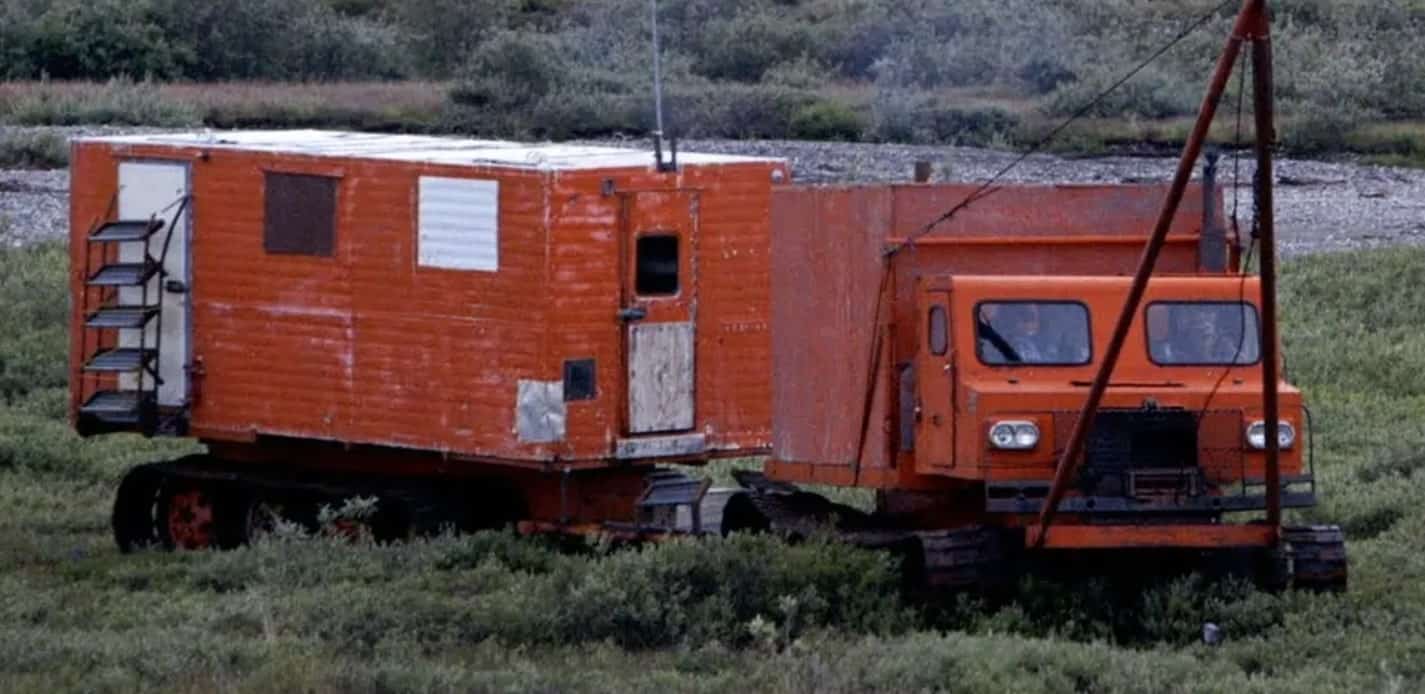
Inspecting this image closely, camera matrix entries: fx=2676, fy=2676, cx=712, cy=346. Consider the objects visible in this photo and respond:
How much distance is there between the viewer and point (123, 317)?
15719 millimetres

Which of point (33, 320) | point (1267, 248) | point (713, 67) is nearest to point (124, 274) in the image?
point (1267, 248)

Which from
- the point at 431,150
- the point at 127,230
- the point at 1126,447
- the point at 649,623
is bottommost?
the point at 649,623

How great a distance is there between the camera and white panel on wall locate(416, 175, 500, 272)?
14633 mm

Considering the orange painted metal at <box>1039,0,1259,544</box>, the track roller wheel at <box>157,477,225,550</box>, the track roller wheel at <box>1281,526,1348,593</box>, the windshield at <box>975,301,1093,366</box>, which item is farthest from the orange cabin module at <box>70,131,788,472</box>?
the track roller wheel at <box>1281,526,1348,593</box>

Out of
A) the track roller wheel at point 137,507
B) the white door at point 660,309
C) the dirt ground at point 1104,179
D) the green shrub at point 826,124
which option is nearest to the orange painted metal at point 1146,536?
the white door at point 660,309

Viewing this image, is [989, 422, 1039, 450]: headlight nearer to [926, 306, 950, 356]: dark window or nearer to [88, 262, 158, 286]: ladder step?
[926, 306, 950, 356]: dark window

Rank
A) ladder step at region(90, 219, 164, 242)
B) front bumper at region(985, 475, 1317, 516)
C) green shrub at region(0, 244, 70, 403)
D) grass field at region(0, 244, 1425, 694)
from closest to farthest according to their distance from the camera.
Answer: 1. grass field at region(0, 244, 1425, 694)
2. front bumper at region(985, 475, 1317, 516)
3. ladder step at region(90, 219, 164, 242)
4. green shrub at region(0, 244, 70, 403)

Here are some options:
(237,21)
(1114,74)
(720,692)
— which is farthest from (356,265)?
(237,21)

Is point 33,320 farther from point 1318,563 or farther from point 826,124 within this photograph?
point 826,124

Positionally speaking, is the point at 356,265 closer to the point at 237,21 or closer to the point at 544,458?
the point at 544,458

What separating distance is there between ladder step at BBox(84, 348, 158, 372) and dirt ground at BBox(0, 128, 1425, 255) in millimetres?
14105

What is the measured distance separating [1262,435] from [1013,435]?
3.92ft

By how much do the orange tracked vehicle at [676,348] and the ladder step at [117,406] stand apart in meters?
0.02

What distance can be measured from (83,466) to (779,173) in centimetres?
629
